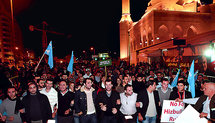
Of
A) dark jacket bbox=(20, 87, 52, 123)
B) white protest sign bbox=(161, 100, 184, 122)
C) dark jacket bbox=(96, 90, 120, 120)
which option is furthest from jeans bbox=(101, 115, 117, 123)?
dark jacket bbox=(20, 87, 52, 123)

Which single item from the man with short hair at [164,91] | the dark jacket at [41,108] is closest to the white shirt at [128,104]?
the man with short hair at [164,91]

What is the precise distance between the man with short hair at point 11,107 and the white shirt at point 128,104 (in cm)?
324

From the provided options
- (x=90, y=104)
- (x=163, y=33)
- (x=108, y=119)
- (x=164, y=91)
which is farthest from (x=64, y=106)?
(x=163, y=33)

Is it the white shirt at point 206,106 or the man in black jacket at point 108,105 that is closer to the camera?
the white shirt at point 206,106

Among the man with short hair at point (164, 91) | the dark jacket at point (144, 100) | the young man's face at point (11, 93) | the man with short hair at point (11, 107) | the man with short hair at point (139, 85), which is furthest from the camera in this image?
the man with short hair at point (139, 85)

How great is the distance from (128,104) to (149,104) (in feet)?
2.43

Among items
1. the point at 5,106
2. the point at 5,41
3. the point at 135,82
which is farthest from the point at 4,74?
the point at 5,41

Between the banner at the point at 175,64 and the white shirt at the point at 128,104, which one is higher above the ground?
the banner at the point at 175,64

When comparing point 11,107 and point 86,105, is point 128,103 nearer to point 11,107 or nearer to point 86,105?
point 86,105

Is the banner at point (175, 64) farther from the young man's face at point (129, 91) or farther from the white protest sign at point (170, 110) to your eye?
the young man's face at point (129, 91)

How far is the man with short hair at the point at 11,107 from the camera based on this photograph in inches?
169

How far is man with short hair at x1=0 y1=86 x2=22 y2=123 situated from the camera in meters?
4.29

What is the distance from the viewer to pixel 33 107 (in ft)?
13.5

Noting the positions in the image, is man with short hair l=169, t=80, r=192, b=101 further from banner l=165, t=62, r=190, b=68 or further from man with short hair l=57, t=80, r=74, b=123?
banner l=165, t=62, r=190, b=68
